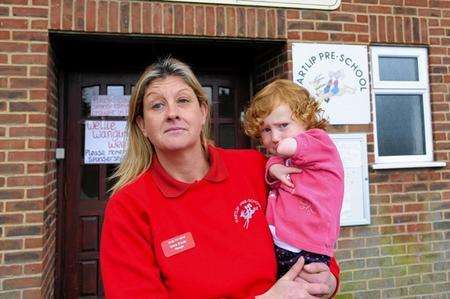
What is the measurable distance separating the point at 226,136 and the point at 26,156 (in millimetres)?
1775

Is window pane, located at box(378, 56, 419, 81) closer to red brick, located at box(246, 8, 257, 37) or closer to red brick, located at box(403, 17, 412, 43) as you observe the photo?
red brick, located at box(403, 17, 412, 43)

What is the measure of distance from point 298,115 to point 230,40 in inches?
67.8

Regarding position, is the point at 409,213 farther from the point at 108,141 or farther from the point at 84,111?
the point at 84,111

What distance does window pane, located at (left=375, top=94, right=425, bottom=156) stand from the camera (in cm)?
369

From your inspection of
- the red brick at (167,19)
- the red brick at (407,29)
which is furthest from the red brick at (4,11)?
the red brick at (407,29)

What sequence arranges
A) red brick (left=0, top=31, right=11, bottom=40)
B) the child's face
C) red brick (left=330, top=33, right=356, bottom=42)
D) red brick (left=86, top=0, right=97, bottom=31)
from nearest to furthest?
the child's face → red brick (left=0, top=31, right=11, bottom=40) → red brick (left=86, top=0, right=97, bottom=31) → red brick (left=330, top=33, right=356, bottom=42)

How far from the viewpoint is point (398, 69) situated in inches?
147

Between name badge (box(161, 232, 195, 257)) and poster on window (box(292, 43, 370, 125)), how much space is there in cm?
221

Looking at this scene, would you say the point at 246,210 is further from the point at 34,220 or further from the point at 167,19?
the point at 167,19

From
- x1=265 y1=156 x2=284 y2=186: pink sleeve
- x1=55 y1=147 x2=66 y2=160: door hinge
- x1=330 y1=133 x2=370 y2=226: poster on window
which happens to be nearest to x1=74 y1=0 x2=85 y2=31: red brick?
x1=55 y1=147 x2=66 y2=160: door hinge

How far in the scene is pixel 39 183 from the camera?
290 centimetres

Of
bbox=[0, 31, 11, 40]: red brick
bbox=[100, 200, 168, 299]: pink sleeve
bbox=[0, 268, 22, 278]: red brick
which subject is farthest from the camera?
bbox=[0, 31, 11, 40]: red brick

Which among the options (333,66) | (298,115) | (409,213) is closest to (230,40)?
(333,66)

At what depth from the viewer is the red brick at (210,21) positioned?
3.22 metres
